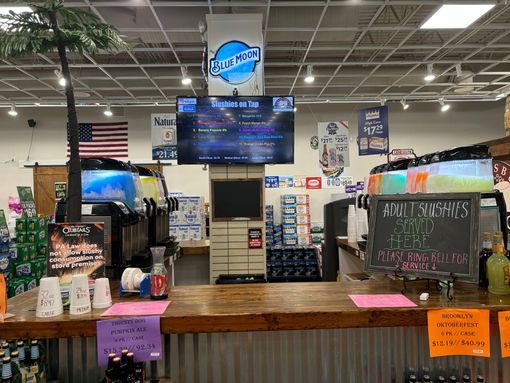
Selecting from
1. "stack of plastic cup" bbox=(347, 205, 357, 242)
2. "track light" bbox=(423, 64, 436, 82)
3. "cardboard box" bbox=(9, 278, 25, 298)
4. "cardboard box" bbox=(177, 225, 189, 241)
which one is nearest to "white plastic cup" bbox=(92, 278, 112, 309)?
"stack of plastic cup" bbox=(347, 205, 357, 242)

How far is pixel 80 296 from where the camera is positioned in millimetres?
1338

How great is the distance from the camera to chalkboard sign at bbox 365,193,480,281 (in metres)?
1.39

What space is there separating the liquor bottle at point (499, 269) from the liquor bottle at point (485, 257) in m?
0.05

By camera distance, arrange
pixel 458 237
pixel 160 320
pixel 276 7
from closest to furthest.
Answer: pixel 160 320 → pixel 458 237 → pixel 276 7

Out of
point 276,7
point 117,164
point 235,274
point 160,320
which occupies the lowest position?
point 235,274

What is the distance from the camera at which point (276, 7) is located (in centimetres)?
503

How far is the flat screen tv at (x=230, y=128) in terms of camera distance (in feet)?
12.5

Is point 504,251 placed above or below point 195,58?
below

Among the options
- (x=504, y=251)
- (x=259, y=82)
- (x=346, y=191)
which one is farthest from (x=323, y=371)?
(x=346, y=191)

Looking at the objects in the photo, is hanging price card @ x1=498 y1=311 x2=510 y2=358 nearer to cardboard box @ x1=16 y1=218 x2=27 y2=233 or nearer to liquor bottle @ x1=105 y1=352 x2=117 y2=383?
liquor bottle @ x1=105 y1=352 x2=117 y2=383

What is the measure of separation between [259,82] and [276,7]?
1545 mm

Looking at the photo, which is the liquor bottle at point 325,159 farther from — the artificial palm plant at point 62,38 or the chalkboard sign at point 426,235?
the artificial palm plant at point 62,38

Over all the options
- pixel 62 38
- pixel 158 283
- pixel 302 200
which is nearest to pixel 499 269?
pixel 158 283

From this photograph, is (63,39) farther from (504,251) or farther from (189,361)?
(504,251)
